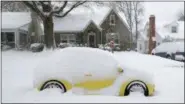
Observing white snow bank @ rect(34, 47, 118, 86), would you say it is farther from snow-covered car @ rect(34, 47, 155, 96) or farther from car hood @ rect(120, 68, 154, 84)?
car hood @ rect(120, 68, 154, 84)

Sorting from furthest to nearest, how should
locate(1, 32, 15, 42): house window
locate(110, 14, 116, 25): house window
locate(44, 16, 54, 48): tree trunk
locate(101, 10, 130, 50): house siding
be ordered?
locate(110, 14, 116, 25): house window, locate(101, 10, 130, 50): house siding, locate(1, 32, 15, 42): house window, locate(44, 16, 54, 48): tree trunk

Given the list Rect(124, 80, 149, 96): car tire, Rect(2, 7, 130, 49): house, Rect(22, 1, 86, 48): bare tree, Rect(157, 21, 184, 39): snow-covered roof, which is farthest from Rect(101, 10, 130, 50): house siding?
Rect(124, 80, 149, 96): car tire

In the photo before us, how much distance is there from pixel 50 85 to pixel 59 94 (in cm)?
42

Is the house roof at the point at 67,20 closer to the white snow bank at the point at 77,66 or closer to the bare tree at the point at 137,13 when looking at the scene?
the bare tree at the point at 137,13

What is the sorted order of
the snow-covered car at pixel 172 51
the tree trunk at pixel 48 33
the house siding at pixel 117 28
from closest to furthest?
the snow-covered car at pixel 172 51
the tree trunk at pixel 48 33
the house siding at pixel 117 28

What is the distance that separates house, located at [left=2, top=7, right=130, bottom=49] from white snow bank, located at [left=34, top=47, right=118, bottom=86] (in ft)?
75.9

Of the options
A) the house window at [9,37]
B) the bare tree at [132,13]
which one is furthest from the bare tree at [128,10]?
the house window at [9,37]

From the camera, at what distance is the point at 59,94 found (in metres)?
9.07

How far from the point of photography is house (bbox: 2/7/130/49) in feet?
112

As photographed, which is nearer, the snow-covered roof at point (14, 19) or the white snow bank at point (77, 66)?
the white snow bank at point (77, 66)

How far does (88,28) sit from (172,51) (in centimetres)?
1319

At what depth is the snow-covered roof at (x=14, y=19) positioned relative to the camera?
3347cm

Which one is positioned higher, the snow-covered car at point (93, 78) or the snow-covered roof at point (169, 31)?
the snow-covered roof at point (169, 31)

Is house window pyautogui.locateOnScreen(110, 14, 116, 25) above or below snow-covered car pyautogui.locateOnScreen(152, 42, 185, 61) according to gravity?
above
